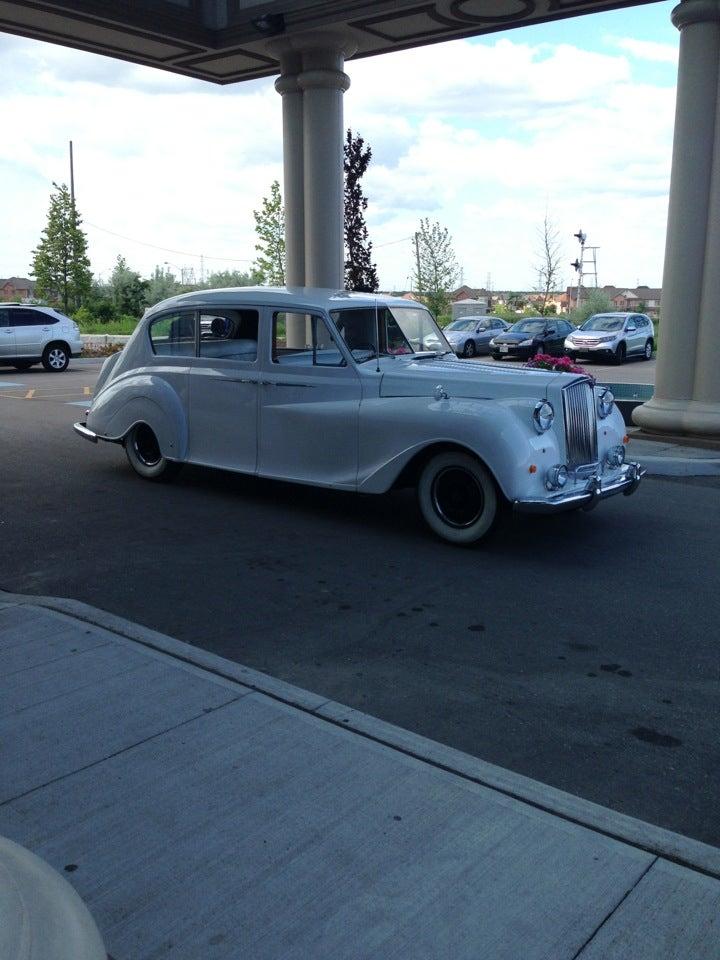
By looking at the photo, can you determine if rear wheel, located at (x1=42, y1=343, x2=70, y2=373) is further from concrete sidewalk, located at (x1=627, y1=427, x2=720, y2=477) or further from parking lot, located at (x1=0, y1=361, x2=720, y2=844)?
concrete sidewalk, located at (x1=627, y1=427, x2=720, y2=477)

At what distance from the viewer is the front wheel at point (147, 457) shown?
9242 millimetres

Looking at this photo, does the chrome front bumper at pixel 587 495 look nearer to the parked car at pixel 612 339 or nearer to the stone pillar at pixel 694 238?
the stone pillar at pixel 694 238

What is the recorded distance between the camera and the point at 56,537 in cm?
726

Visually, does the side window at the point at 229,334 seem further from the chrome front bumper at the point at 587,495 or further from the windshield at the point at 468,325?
the windshield at the point at 468,325

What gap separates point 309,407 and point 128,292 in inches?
2024

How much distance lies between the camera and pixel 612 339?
29.8 meters

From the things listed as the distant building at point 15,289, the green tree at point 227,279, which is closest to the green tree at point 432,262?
the green tree at point 227,279

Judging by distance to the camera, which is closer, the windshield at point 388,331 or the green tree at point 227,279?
the windshield at point 388,331

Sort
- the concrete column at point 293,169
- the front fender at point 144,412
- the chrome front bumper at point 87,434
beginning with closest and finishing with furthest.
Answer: the front fender at point 144,412 → the chrome front bumper at point 87,434 → the concrete column at point 293,169

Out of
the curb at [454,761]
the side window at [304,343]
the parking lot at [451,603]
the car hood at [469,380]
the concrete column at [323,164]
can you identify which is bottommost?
the parking lot at [451,603]

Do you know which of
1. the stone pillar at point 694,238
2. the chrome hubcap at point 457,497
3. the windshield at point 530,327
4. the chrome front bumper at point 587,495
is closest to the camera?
the chrome front bumper at point 587,495

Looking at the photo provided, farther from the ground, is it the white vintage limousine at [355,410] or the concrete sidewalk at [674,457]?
the white vintage limousine at [355,410]

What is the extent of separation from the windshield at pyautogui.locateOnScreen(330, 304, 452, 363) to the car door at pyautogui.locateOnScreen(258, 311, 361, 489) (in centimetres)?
18

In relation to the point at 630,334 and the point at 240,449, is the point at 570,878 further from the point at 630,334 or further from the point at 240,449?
the point at 630,334
